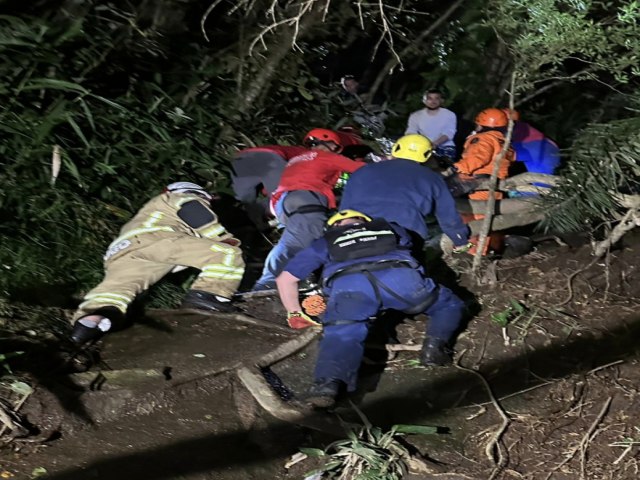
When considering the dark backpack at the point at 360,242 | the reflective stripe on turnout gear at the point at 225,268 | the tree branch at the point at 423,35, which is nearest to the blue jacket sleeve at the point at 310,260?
the dark backpack at the point at 360,242

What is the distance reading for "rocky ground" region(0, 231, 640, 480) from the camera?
3711 mm

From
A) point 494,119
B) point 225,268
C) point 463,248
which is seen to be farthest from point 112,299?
point 494,119

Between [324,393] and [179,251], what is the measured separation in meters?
1.82

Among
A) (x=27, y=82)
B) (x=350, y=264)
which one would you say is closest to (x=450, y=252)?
(x=350, y=264)

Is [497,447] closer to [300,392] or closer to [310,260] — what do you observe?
[300,392]

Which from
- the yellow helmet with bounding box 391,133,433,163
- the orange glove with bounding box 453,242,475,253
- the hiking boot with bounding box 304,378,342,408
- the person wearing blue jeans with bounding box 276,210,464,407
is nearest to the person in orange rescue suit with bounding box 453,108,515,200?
the orange glove with bounding box 453,242,475,253

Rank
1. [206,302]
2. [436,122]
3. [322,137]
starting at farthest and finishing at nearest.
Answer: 1. [436,122]
2. [322,137]
3. [206,302]

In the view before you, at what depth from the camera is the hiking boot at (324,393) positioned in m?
4.16

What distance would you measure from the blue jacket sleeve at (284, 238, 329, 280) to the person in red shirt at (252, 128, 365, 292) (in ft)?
3.55

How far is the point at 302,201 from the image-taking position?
632 cm

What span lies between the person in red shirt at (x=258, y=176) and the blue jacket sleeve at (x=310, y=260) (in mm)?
2016

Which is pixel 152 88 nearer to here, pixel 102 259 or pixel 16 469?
pixel 102 259

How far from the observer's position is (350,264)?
15.4 feet

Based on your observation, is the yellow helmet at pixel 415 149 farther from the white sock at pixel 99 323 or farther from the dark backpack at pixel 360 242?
the white sock at pixel 99 323
